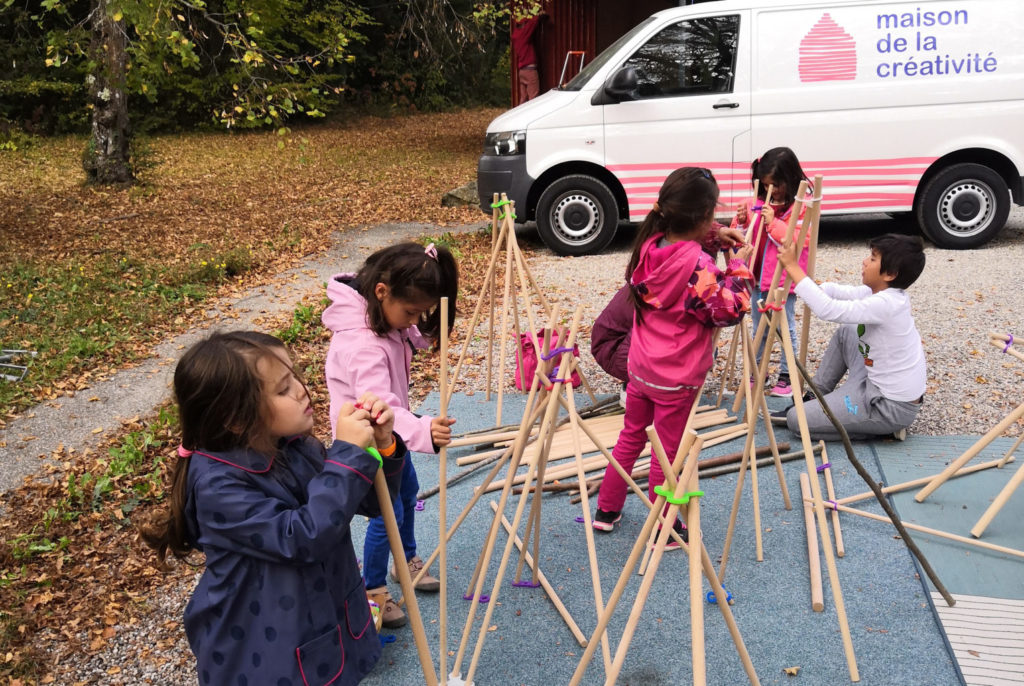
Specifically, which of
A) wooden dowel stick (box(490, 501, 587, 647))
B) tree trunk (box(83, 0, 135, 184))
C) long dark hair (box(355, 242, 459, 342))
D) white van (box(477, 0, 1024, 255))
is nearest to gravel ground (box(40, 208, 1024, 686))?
white van (box(477, 0, 1024, 255))

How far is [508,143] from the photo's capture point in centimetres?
784

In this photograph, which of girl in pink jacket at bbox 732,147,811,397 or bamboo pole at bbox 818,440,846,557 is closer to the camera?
bamboo pole at bbox 818,440,846,557

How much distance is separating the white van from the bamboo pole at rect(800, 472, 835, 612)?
417 centimetres

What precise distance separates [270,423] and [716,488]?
2.54 m

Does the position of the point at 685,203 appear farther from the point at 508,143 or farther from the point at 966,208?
the point at 966,208

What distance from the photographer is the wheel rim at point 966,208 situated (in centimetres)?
752

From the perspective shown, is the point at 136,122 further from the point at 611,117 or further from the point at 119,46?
the point at 611,117

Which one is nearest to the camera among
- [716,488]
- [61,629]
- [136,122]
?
[61,629]

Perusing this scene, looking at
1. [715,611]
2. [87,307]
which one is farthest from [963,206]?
[87,307]

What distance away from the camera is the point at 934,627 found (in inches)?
114

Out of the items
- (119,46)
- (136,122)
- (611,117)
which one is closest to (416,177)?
(119,46)

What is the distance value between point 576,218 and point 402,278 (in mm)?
5495

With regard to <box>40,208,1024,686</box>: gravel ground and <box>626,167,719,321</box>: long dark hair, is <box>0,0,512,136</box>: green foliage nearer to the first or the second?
<box>40,208,1024,686</box>: gravel ground

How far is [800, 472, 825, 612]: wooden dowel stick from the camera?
3.03m
